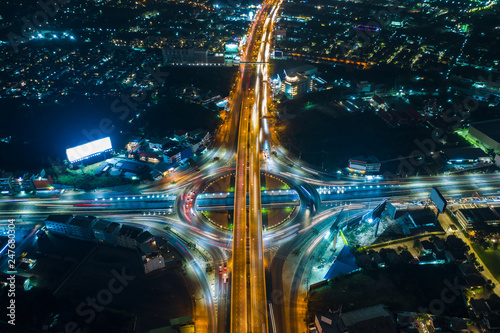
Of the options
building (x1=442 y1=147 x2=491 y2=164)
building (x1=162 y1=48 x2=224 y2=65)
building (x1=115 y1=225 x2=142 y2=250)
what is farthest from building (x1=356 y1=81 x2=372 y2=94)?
building (x1=115 y1=225 x2=142 y2=250)

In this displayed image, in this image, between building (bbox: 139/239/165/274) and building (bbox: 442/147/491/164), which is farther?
building (bbox: 442/147/491/164)

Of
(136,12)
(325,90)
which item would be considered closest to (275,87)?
(325,90)

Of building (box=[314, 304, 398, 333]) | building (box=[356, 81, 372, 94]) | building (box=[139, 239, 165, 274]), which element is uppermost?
building (box=[356, 81, 372, 94])

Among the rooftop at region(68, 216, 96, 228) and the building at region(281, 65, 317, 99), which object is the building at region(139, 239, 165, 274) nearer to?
the rooftop at region(68, 216, 96, 228)

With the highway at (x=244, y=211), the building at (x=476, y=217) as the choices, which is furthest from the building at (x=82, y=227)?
the building at (x=476, y=217)

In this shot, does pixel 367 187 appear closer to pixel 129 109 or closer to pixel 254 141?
pixel 254 141

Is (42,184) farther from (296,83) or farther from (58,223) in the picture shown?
(296,83)
